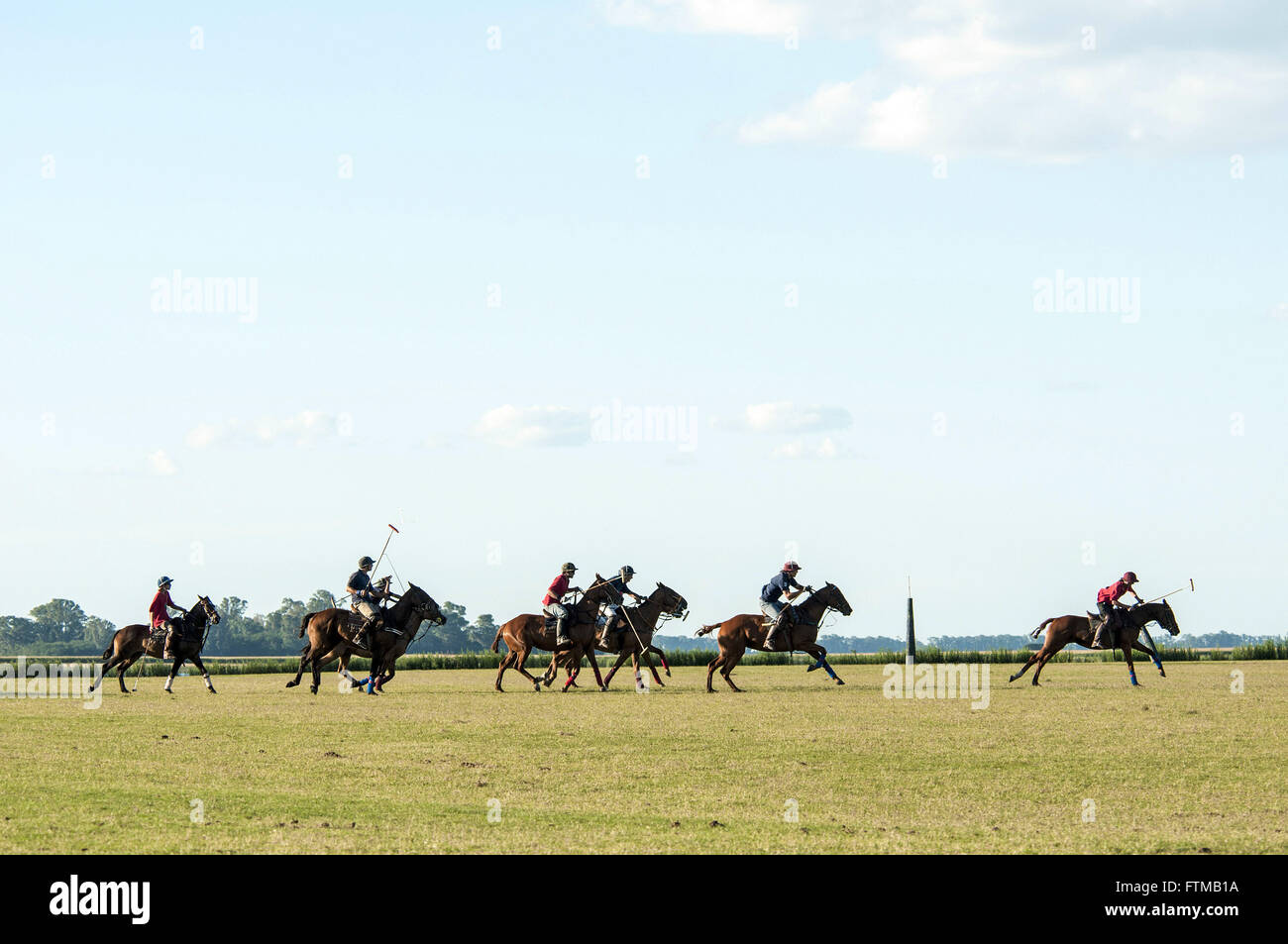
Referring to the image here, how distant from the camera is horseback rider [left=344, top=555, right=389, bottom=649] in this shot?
31.4m

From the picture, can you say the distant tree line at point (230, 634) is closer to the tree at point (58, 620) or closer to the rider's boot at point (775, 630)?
the tree at point (58, 620)

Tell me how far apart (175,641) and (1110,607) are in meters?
21.2

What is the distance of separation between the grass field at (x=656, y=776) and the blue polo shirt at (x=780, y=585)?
3.49 meters

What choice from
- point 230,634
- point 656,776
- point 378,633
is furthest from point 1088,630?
point 230,634

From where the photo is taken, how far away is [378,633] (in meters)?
31.9

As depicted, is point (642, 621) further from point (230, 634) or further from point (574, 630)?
point (230, 634)

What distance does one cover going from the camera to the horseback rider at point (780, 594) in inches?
1249

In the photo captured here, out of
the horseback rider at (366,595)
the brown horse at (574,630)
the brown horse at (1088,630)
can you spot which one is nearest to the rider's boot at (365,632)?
the horseback rider at (366,595)

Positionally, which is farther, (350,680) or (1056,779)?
(350,680)
